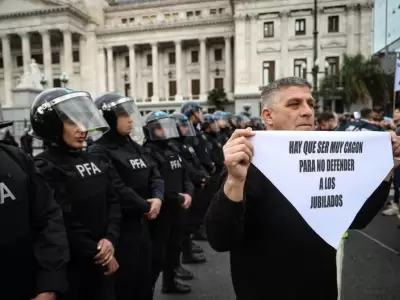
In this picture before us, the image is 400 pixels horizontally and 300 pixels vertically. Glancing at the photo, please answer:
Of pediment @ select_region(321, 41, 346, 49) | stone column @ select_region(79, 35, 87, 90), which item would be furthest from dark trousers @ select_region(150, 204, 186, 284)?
stone column @ select_region(79, 35, 87, 90)

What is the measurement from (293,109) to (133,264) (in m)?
1.73

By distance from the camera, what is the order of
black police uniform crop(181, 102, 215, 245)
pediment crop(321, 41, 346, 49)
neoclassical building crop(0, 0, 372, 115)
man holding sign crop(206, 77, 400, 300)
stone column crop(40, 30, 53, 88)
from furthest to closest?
stone column crop(40, 30, 53, 88)
neoclassical building crop(0, 0, 372, 115)
pediment crop(321, 41, 346, 49)
black police uniform crop(181, 102, 215, 245)
man holding sign crop(206, 77, 400, 300)

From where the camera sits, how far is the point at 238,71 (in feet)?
136

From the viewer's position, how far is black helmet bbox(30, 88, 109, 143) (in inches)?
94.0

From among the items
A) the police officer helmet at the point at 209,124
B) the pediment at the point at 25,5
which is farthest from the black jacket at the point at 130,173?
the pediment at the point at 25,5

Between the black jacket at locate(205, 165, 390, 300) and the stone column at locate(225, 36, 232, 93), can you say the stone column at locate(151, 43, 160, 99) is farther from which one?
the black jacket at locate(205, 165, 390, 300)

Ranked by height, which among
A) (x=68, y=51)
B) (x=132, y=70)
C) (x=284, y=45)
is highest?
(x=68, y=51)

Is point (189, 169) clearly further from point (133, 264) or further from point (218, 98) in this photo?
point (218, 98)

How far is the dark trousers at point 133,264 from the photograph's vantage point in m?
2.78

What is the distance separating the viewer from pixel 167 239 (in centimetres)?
389

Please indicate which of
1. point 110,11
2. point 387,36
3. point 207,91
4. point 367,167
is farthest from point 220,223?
point 110,11

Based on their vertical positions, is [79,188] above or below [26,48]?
below

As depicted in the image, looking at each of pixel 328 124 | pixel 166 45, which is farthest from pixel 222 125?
pixel 166 45

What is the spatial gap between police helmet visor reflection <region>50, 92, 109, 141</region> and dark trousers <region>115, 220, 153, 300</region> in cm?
84
